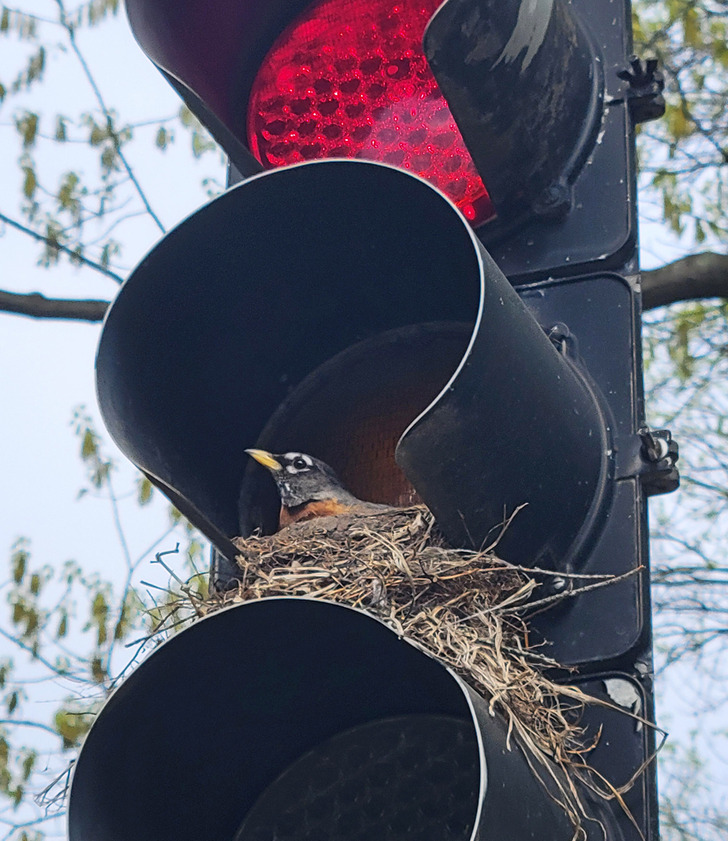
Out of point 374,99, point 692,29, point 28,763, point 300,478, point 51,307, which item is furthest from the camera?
point 28,763

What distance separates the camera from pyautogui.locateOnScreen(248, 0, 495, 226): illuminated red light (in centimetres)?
231

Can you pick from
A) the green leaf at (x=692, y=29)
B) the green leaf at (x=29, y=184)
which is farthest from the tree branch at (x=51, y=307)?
the green leaf at (x=692, y=29)

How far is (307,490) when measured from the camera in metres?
2.86

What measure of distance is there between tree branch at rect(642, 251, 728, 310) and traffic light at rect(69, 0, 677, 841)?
60 cm

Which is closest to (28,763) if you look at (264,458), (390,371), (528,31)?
(264,458)

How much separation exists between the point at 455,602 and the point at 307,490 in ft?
2.83

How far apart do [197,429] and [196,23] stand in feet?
2.40

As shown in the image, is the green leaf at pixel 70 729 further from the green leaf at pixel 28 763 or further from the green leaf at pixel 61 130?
the green leaf at pixel 61 130

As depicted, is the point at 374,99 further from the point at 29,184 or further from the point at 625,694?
the point at 29,184

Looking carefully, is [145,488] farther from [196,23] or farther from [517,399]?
[517,399]

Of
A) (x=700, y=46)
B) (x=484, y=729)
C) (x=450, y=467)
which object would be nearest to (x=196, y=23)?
(x=450, y=467)

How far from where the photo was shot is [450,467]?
167 centimetres

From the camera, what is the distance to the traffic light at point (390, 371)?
170cm


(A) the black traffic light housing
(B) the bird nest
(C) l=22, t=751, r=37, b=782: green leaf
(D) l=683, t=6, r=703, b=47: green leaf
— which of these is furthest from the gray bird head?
(D) l=683, t=6, r=703, b=47: green leaf
